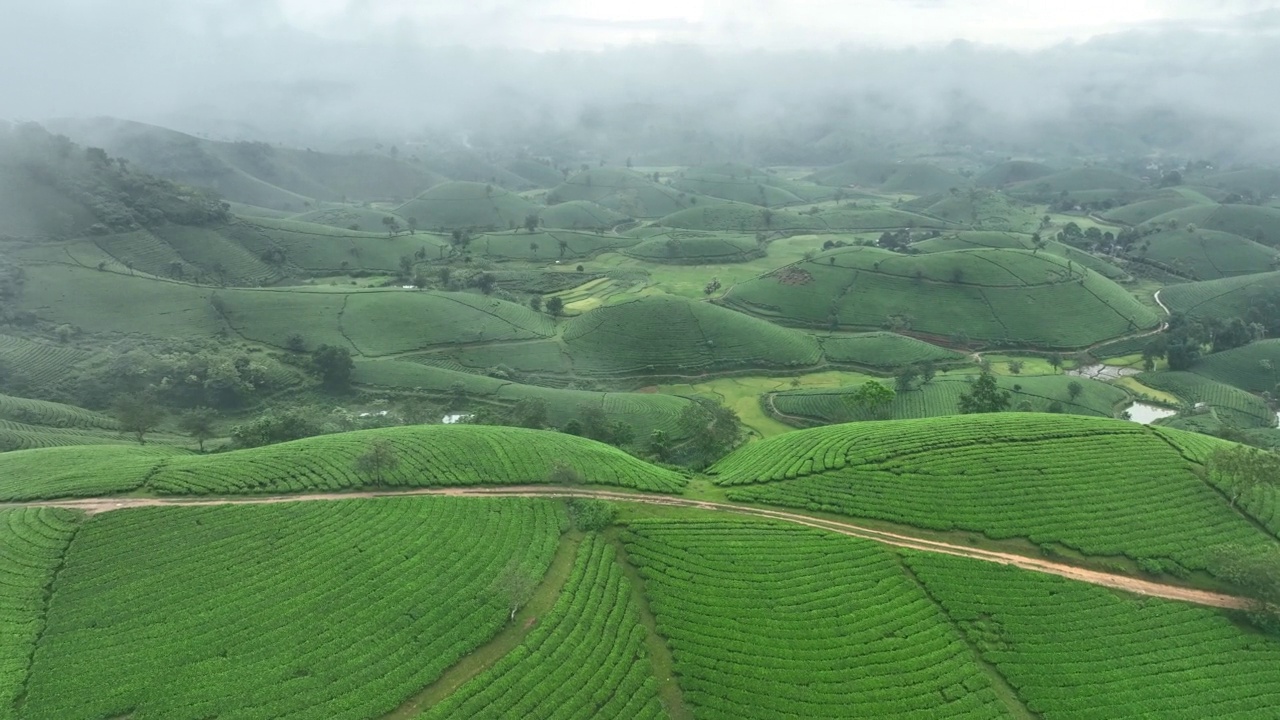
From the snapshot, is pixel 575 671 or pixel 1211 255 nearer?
pixel 575 671

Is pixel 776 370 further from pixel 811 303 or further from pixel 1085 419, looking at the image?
pixel 1085 419

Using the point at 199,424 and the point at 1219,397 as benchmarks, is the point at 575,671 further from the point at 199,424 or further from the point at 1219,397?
the point at 1219,397

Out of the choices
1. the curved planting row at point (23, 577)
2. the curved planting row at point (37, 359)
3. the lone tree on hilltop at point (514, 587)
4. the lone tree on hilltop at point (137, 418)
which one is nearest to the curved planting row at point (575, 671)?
the lone tree on hilltop at point (514, 587)

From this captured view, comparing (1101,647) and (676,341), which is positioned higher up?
(1101,647)

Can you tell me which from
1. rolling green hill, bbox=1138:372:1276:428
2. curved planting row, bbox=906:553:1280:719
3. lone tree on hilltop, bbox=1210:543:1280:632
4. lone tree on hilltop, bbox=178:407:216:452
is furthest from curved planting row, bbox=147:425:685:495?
rolling green hill, bbox=1138:372:1276:428

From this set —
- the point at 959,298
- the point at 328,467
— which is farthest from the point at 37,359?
the point at 959,298

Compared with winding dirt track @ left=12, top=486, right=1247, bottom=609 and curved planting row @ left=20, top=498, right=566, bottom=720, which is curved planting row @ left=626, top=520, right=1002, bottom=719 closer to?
winding dirt track @ left=12, top=486, right=1247, bottom=609

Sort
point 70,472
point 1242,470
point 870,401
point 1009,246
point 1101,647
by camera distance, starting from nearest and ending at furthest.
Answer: point 1101,647 < point 1242,470 < point 70,472 < point 870,401 < point 1009,246
